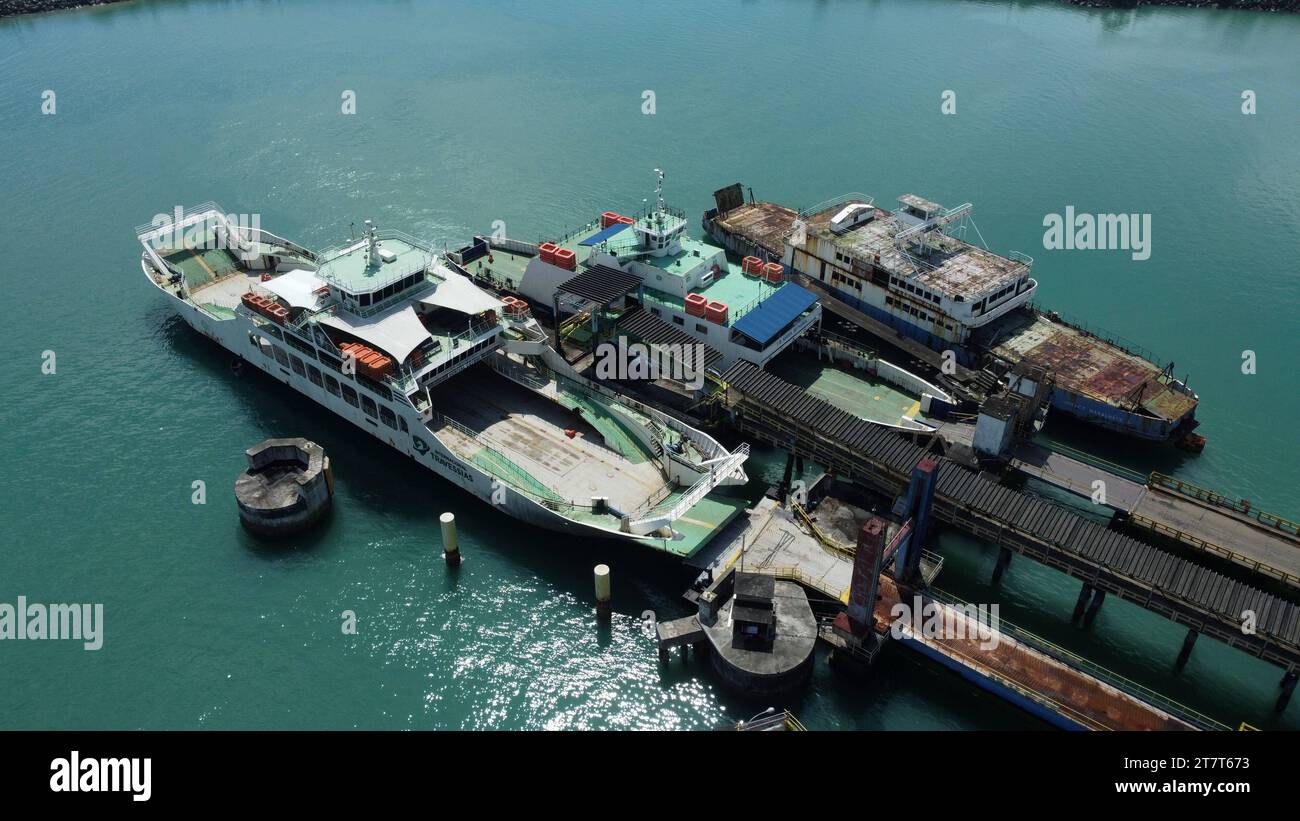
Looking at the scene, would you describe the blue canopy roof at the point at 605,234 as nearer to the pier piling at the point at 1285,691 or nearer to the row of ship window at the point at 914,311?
the row of ship window at the point at 914,311

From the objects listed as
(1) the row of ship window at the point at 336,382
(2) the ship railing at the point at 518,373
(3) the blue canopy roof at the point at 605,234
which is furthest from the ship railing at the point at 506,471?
(3) the blue canopy roof at the point at 605,234

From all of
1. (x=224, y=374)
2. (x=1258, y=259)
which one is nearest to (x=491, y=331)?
(x=224, y=374)

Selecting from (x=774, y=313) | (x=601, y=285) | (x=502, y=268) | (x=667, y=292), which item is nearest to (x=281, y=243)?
(x=502, y=268)

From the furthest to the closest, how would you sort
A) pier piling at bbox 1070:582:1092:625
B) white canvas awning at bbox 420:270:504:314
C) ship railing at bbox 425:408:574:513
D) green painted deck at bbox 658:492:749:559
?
white canvas awning at bbox 420:270:504:314 → ship railing at bbox 425:408:574:513 → green painted deck at bbox 658:492:749:559 → pier piling at bbox 1070:582:1092:625

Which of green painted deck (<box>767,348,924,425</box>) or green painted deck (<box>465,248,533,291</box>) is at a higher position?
green painted deck (<box>465,248,533,291</box>)

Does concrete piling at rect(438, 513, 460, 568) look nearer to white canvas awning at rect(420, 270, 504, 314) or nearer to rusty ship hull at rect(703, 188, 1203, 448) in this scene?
white canvas awning at rect(420, 270, 504, 314)

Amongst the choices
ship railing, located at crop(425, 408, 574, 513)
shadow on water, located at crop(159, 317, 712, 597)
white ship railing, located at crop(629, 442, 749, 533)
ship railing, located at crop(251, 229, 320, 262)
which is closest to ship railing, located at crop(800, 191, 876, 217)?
white ship railing, located at crop(629, 442, 749, 533)

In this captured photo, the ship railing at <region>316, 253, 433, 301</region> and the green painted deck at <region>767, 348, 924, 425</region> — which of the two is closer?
the ship railing at <region>316, 253, 433, 301</region>

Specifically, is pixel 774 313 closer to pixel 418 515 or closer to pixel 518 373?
pixel 518 373
